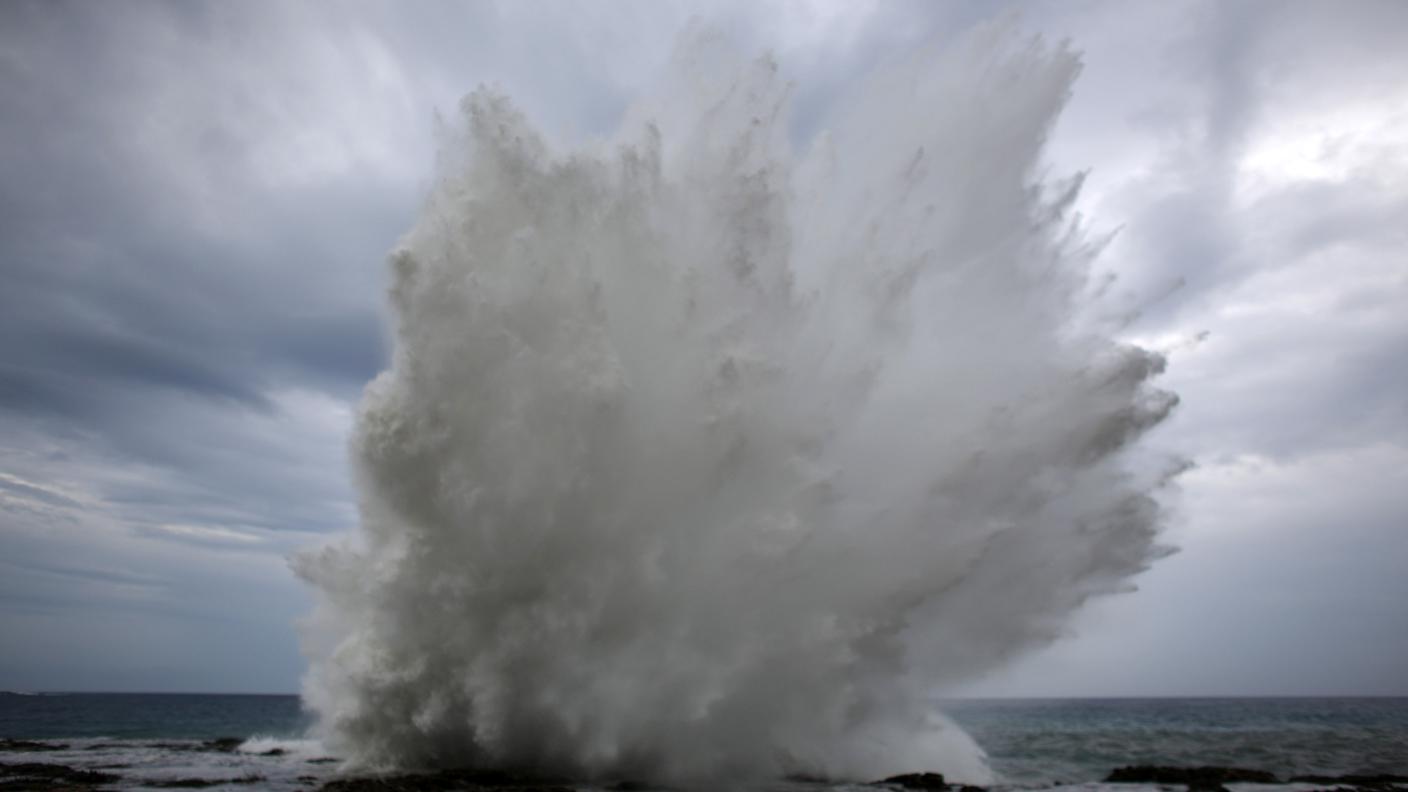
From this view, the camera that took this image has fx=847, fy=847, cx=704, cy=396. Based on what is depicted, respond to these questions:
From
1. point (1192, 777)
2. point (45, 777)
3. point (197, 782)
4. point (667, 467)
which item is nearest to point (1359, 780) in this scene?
point (1192, 777)

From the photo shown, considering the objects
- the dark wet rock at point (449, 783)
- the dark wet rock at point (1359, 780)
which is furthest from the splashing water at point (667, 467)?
the dark wet rock at point (1359, 780)

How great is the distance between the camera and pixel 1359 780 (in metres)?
23.1

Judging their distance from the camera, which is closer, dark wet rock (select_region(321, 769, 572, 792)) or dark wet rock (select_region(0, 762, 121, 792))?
dark wet rock (select_region(321, 769, 572, 792))

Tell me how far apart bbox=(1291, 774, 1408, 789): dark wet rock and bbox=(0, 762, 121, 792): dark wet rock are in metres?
30.1

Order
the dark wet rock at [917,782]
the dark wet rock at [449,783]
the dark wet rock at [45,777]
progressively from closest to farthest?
the dark wet rock at [449,783], the dark wet rock at [45,777], the dark wet rock at [917,782]

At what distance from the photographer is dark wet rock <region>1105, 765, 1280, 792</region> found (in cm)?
2255

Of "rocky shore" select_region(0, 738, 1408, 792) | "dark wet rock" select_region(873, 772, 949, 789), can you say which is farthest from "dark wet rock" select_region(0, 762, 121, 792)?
"dark wet rock" select_region(873, 772, 949, 789)

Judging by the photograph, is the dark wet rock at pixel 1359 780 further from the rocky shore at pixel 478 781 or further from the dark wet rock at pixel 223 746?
the dark wet rock at pixel 223 746

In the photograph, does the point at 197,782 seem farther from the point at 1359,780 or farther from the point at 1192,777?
the point at 1359,780

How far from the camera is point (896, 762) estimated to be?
77.9 feet

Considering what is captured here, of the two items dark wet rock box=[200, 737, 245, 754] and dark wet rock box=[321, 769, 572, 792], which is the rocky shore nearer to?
dark wet rock box=[321, 769, 572, 792]

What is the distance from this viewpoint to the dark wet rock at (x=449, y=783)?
16078 mm

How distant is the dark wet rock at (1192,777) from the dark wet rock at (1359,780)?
0.90 metres

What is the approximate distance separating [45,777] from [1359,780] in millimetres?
33215
